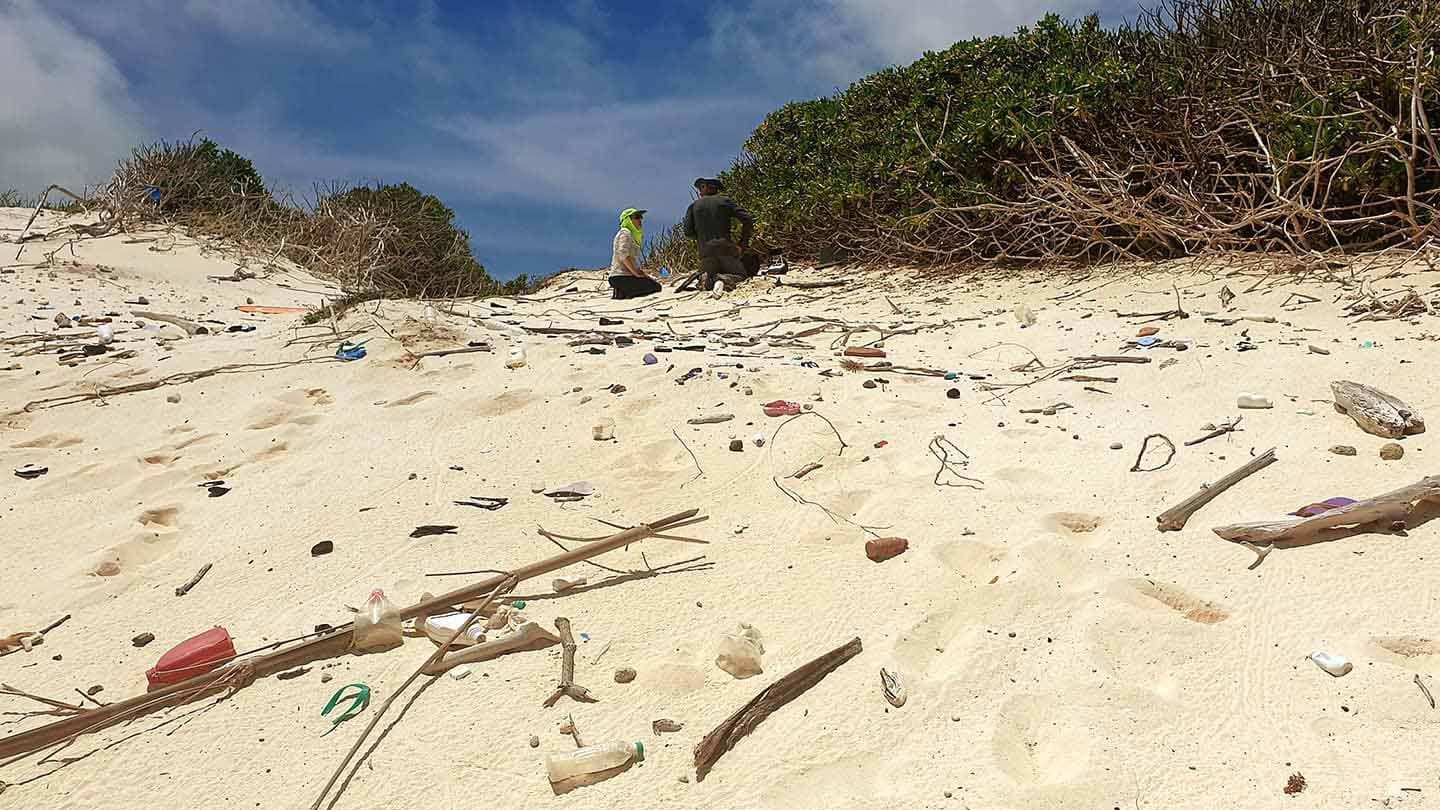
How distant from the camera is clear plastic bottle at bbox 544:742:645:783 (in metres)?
1.57

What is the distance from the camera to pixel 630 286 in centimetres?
907

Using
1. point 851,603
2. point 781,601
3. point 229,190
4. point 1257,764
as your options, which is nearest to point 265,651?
point 781,601

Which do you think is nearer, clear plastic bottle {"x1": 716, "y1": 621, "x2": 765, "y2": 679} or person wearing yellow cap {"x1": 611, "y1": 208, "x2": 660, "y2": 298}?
clear plastic bottle {"x1": 716, "y1": 621, "x2": 765, "y2": 679}

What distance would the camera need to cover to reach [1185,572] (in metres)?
1.99

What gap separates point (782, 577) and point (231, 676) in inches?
51.1

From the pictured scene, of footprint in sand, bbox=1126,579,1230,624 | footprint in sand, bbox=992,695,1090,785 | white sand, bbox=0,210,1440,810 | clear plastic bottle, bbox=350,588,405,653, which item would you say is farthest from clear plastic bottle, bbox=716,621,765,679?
footprint in sand, bbox=1126,579,1230,624

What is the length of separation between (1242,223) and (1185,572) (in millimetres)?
4242

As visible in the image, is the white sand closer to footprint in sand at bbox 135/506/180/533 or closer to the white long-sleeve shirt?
footprint in sand at bbox 135/506/180/533

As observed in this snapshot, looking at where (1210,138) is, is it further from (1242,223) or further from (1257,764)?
(1257,764)

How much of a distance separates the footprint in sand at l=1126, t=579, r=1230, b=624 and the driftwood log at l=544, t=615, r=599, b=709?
49.5 inches

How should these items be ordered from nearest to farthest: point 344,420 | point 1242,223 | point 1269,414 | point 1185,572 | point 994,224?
point 1185,572 → point 1269,414 → point 344,420 → point 1242,223 → point 994,224

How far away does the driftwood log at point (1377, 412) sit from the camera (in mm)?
2512

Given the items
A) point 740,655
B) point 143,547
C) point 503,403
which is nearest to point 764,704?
point 740,655

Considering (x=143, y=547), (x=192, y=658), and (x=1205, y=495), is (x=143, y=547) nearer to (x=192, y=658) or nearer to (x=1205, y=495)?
(x=192, y=658)
